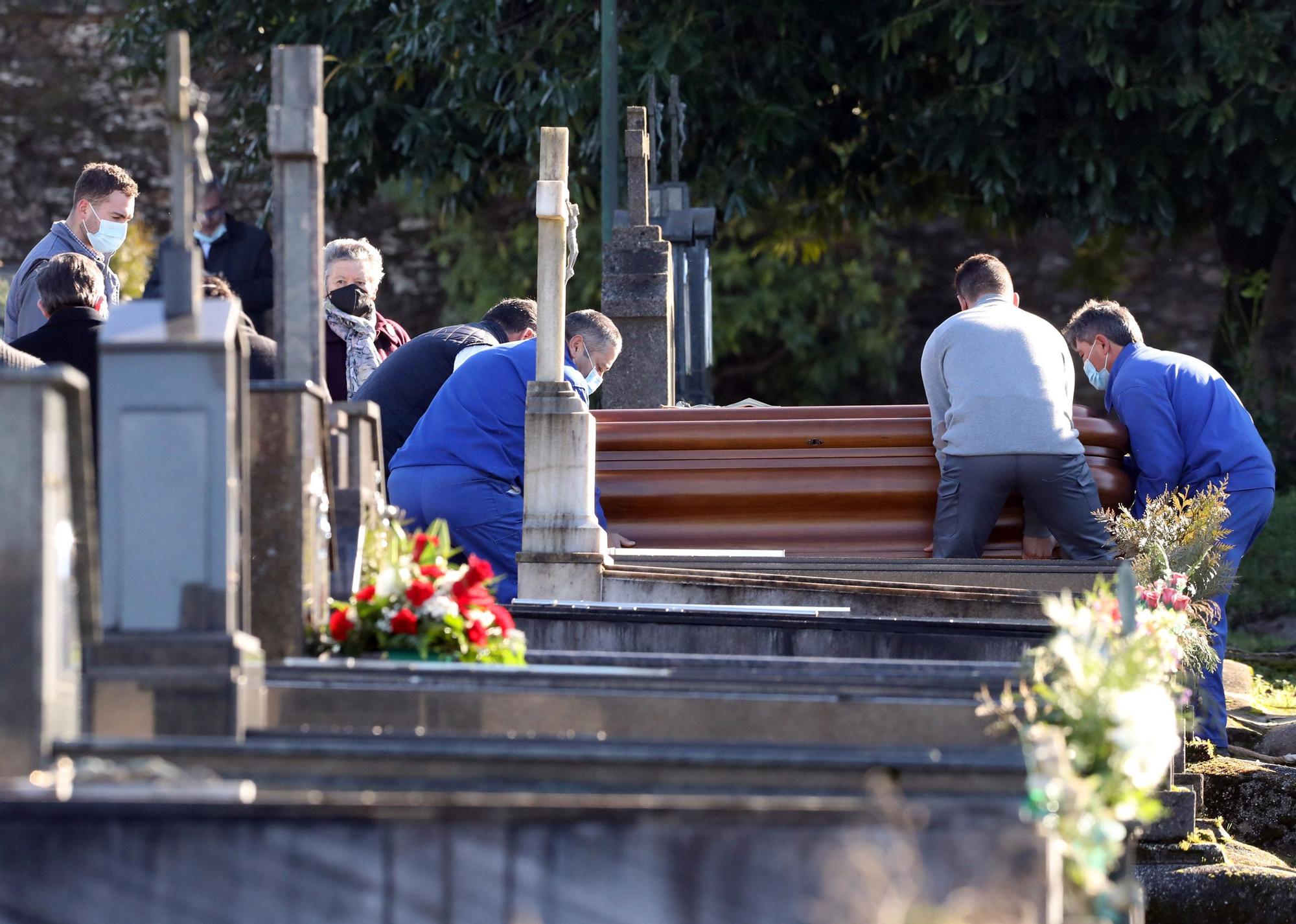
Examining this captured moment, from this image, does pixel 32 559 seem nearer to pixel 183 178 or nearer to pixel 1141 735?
pixel 183 178

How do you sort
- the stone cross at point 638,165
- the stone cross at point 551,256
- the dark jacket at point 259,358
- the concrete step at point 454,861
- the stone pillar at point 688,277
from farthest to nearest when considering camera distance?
the stone pillar at point 688,277 → the stone cross at point 638,165 → the stone cross at point 551,256 → the dark jacket at point 259,358 → the concrete step at point 454,861

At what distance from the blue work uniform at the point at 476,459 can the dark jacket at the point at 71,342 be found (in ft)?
4.84

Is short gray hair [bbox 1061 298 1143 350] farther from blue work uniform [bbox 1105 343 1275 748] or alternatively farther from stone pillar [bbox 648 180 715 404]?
stone pillar [bbox 648 180 715 404]

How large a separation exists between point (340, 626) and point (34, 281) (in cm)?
335

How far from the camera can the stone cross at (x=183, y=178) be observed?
4301 mm

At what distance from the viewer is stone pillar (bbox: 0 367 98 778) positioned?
360 cm

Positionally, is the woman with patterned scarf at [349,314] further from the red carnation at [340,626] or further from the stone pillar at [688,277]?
the stone pillar at [688,277]

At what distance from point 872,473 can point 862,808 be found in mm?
5365

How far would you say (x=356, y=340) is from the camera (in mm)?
8414

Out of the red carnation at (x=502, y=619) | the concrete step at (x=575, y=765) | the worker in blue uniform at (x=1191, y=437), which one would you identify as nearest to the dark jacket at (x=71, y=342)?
the red carnation at (x=502, y=619)

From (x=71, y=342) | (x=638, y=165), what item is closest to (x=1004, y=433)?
(x=71, y=342)

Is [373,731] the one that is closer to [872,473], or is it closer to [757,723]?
[757,723]

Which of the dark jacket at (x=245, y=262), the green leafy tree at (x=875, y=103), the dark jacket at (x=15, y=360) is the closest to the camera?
the dark jacket at (x=15, y=360)

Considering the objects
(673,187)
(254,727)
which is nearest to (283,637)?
(254,727)
